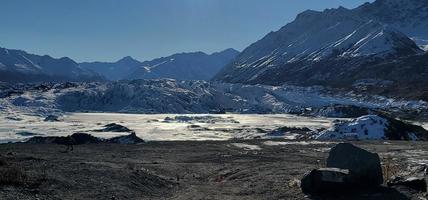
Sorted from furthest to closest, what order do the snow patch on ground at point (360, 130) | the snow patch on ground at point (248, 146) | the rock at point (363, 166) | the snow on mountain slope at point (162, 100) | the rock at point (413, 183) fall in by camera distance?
the snow on mountain slope at point (162, 100)
the snow patch on ground at point (360, 130)
the snow patch on ground at point (248, 146)
the rock at point (363, 166)
the rock at point (413, 183)

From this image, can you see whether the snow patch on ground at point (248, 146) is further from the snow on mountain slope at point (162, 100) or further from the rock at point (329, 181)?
the snow on mountain slope at point (162, 100)

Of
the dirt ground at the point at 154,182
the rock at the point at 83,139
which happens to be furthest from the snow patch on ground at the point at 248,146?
the dirt ground at the point at 154,182

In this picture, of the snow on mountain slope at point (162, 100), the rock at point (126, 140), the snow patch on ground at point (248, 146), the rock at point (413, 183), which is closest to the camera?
the rock at point (413, 183)

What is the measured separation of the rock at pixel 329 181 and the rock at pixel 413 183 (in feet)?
5.57

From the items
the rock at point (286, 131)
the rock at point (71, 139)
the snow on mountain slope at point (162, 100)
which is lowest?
the rock at point (71, 139)

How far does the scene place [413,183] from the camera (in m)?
19.8

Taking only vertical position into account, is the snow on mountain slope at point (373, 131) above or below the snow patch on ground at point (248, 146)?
above

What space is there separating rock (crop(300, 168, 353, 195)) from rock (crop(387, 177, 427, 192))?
66.8 inches

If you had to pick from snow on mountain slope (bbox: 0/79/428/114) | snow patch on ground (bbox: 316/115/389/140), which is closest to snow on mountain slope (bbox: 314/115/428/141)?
snow patch on ground (bbox: 316/115/389/140)

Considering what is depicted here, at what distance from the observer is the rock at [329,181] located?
19859 mm

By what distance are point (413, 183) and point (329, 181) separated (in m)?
2.87

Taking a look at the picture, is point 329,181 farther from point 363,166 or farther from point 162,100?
point 162,100

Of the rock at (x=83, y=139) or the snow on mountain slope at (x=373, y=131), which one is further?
the snow on mountain slope at (x=373, y=131)

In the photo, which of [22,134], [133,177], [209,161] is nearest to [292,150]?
[209,161]
